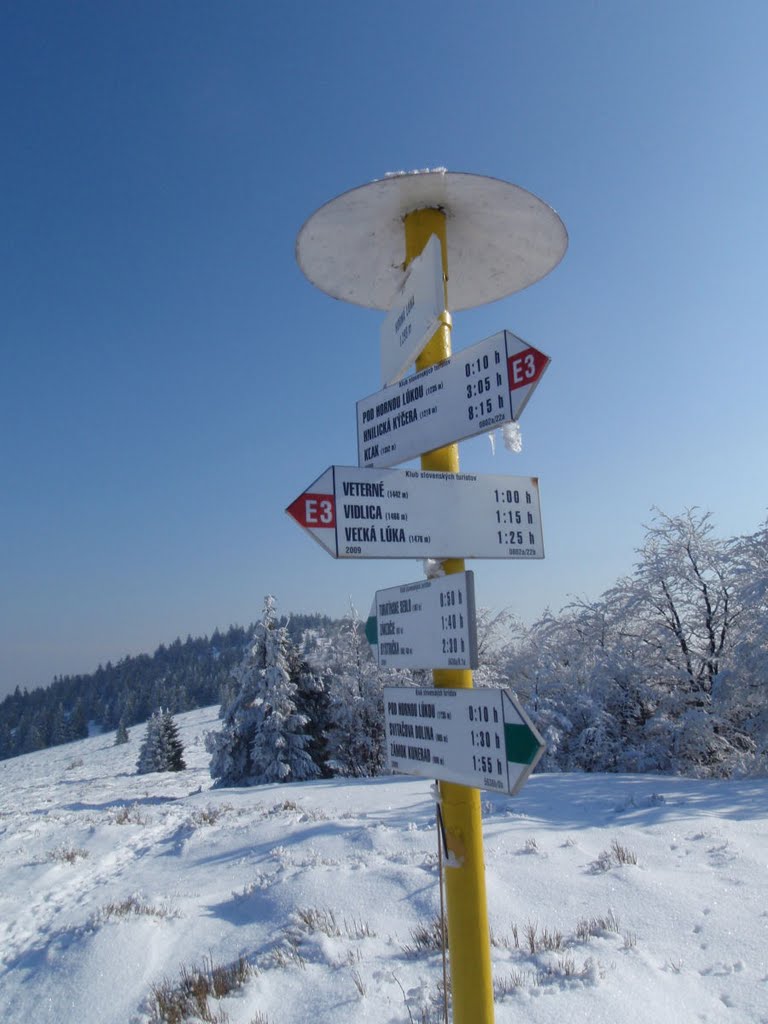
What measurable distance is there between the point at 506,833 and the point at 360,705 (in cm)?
2497

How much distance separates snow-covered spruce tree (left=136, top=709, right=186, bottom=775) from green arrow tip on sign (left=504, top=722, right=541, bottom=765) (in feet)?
159

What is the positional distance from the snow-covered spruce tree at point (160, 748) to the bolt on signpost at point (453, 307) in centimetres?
4781

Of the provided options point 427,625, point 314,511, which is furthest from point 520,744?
point 314,511

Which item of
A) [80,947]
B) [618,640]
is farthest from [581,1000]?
[618,640]

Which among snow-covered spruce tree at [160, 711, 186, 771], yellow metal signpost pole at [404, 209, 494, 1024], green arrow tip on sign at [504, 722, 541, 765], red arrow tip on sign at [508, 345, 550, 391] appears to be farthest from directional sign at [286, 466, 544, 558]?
snow-covered spruce tree at [160, 711, 186, 771]

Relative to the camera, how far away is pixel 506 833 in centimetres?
683

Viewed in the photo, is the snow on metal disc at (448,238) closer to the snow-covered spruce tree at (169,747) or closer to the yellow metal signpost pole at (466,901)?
the yellow metal signpost pole at (466,901)

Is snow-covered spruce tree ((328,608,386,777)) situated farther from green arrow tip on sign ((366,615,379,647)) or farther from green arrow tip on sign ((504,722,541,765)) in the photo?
green arrow tip on sign ((504,722,541,765))

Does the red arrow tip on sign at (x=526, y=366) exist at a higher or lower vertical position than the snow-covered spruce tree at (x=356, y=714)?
higher

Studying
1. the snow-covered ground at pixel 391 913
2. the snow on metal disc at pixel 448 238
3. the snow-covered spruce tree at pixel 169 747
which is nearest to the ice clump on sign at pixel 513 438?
the snow on metal disc at pixel 448 238

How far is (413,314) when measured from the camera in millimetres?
2859

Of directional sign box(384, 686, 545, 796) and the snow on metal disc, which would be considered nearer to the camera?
directional sign box(384, 686, 545, 796)

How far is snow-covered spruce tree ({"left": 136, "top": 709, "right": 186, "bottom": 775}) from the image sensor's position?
4553cm

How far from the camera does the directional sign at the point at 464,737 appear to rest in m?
2.03
